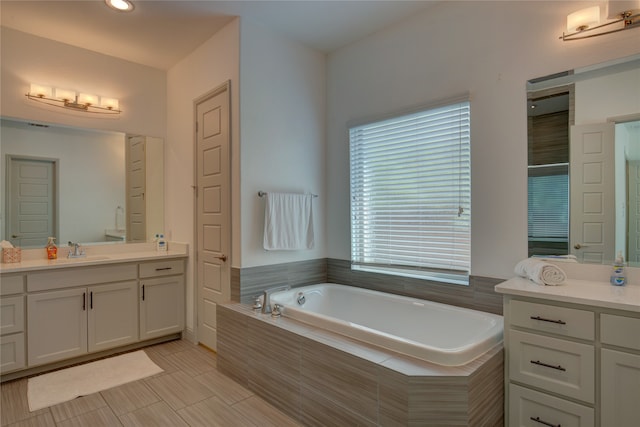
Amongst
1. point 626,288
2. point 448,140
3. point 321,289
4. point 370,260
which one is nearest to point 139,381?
point 321,289

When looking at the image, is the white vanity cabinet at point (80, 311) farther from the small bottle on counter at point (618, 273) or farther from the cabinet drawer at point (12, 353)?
the small bottle on counter at point (618, 273)

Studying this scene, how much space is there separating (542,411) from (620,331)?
0.55 meters

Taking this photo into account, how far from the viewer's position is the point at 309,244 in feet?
10.2

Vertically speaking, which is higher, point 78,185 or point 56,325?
point 78,185

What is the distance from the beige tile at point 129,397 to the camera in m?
2.20

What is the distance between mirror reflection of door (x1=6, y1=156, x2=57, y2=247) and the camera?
2779mm

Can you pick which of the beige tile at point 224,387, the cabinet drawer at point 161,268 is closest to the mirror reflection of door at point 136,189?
the cabinet drawer at point 161,268

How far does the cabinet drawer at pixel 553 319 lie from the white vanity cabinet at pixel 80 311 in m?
3.00

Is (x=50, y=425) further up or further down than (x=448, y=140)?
further down

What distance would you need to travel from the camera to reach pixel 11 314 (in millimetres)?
2438

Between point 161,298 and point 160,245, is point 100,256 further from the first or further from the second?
point 161,298

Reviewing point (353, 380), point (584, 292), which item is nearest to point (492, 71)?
point (584, 292)

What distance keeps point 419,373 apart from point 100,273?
2.67m

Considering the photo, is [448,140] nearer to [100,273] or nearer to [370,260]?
[370,260]
